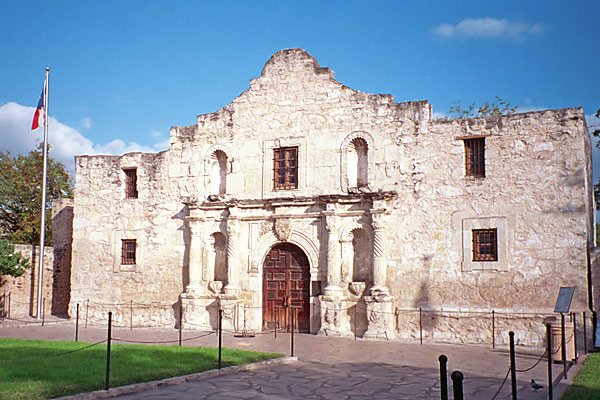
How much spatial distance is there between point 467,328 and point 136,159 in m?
11.5

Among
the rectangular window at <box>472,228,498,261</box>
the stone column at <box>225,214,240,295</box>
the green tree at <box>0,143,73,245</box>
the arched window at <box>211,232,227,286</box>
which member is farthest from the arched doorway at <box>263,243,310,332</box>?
the green tree at <box>0,143,73,245</box>

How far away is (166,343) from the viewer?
14.1 m

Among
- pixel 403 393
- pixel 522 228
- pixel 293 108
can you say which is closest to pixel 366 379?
pixel 403 393

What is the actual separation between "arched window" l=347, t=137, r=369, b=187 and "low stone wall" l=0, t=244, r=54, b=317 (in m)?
12.7

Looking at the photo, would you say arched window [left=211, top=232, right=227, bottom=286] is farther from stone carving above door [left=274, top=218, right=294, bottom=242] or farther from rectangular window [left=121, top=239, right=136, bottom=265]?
rectangular window [left=121, top=239, right=136, bottom=265]

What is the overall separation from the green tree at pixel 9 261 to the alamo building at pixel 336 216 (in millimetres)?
1977

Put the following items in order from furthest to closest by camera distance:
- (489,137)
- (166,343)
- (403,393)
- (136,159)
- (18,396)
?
(136,159), (489,137), (166,343), (403,393), (18,396)

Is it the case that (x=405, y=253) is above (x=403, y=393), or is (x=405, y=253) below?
above

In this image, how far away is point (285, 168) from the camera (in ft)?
57.3

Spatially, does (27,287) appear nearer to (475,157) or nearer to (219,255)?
(219,255)

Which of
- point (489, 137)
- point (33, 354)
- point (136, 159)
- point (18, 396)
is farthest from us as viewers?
point (136, 159)

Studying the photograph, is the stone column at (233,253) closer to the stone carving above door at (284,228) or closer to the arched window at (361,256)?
the stone carving above door at (284,228)

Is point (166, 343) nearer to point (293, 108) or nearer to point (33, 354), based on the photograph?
point (33, 354)

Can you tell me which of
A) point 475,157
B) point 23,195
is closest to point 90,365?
point 475,157
